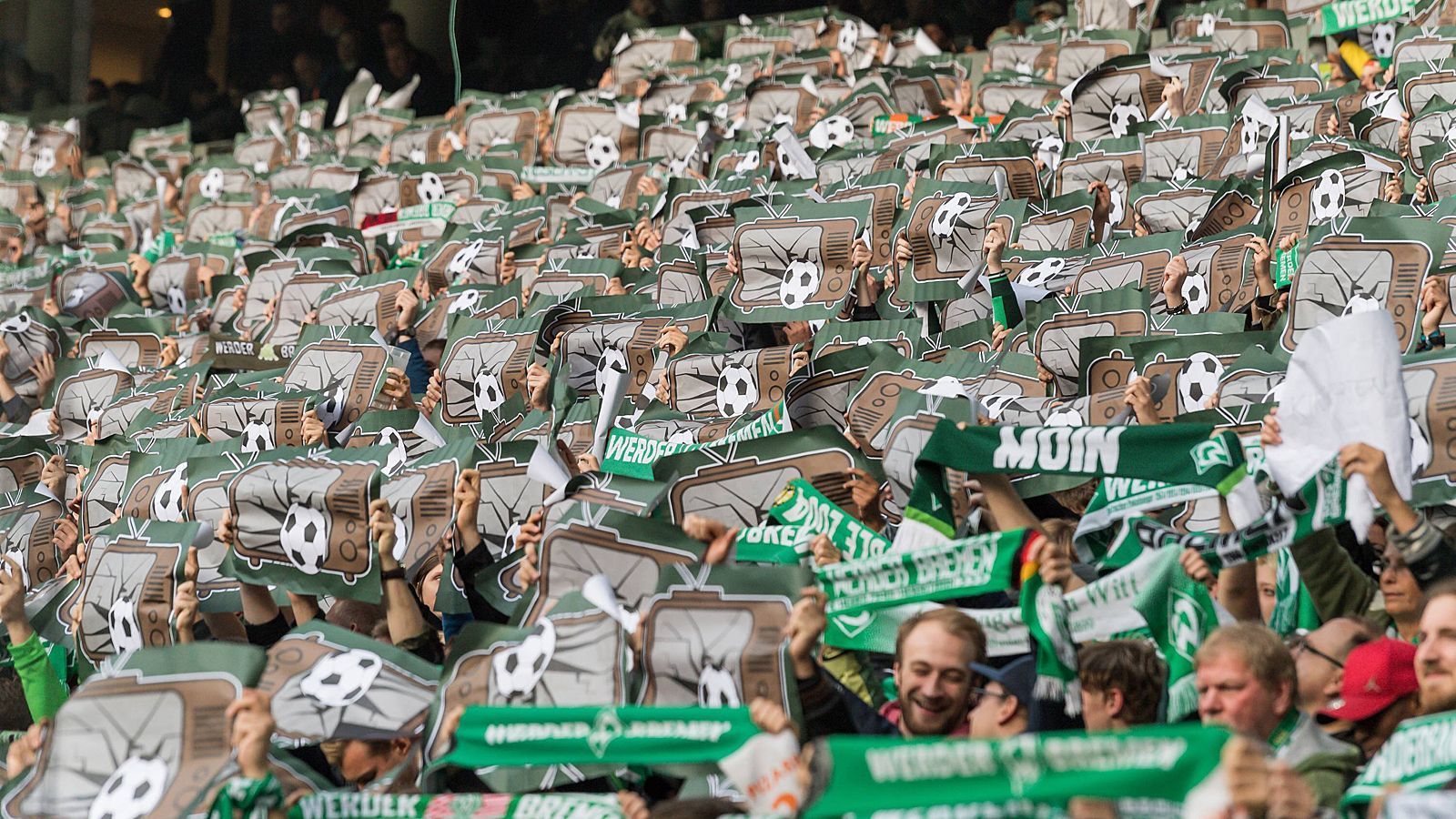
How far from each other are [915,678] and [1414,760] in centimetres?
100

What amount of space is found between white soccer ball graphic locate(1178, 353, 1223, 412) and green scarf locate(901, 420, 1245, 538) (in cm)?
103

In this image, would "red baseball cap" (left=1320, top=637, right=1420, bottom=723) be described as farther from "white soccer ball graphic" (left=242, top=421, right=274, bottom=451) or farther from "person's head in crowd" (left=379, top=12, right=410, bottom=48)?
"person's head in crowd" (left=379, top=12, right=410, bottom=48)

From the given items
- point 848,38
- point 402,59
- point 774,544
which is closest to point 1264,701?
point 774,544

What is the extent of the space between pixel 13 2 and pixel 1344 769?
15.3m

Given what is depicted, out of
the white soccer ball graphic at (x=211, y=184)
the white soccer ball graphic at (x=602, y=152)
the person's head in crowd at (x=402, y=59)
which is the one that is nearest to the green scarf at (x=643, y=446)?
the white soccer ball graphic at (x=602, y=152)

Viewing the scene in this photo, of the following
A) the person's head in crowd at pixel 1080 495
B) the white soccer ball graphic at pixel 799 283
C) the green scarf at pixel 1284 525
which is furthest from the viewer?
the white soccer ball graphic at pixel 799 283

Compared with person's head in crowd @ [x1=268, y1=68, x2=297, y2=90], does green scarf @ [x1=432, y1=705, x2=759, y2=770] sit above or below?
above

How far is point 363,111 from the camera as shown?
672 inches

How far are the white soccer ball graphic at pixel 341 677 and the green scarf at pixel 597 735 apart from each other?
1.66 feet

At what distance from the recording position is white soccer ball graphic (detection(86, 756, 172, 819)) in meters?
4.10

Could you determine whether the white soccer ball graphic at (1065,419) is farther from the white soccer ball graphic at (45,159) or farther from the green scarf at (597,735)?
the white soccer ball graphic at (45,159)

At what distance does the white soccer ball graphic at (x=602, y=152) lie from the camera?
13031 millimetres

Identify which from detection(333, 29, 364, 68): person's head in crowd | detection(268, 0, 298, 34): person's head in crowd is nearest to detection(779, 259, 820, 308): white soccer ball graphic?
detection(333, 29, 364, 68): person's head in crowd

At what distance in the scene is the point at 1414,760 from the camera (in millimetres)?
3266
